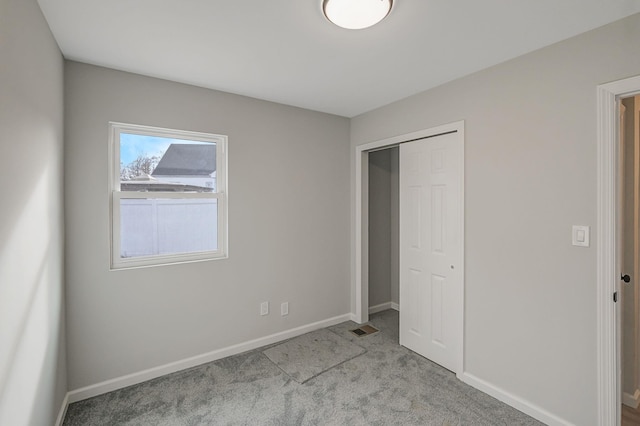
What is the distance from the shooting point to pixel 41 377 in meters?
1.64

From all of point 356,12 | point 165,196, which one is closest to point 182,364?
point 165,196

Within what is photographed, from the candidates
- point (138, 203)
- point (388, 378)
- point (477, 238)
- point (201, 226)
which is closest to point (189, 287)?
point (201, 226)

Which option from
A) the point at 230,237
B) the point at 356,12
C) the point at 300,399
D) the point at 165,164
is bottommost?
the point at 300,399

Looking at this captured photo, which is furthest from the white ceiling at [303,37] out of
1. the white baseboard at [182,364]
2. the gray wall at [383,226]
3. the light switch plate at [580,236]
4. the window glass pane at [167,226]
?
the white baseboard at [182,364]

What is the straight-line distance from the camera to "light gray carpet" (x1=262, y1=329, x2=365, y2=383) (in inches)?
104

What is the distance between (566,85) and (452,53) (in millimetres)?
726

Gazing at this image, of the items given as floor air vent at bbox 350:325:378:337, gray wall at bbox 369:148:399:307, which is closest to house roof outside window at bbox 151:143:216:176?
gray wall at bbox 369:148:399:307

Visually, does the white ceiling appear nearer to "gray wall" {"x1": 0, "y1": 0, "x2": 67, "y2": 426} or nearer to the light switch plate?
"gray wall" {"x1": 0, "y1": 0, "x2": 67, "y2": 426}

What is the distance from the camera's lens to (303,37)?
192cm

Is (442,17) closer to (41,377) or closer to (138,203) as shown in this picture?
(138,203)

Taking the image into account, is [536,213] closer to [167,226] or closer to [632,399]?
[632,399]

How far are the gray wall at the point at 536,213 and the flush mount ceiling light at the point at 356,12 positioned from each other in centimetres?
119

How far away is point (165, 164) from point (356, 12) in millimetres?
1936

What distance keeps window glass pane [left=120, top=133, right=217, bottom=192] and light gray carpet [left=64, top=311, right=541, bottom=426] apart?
159cm
